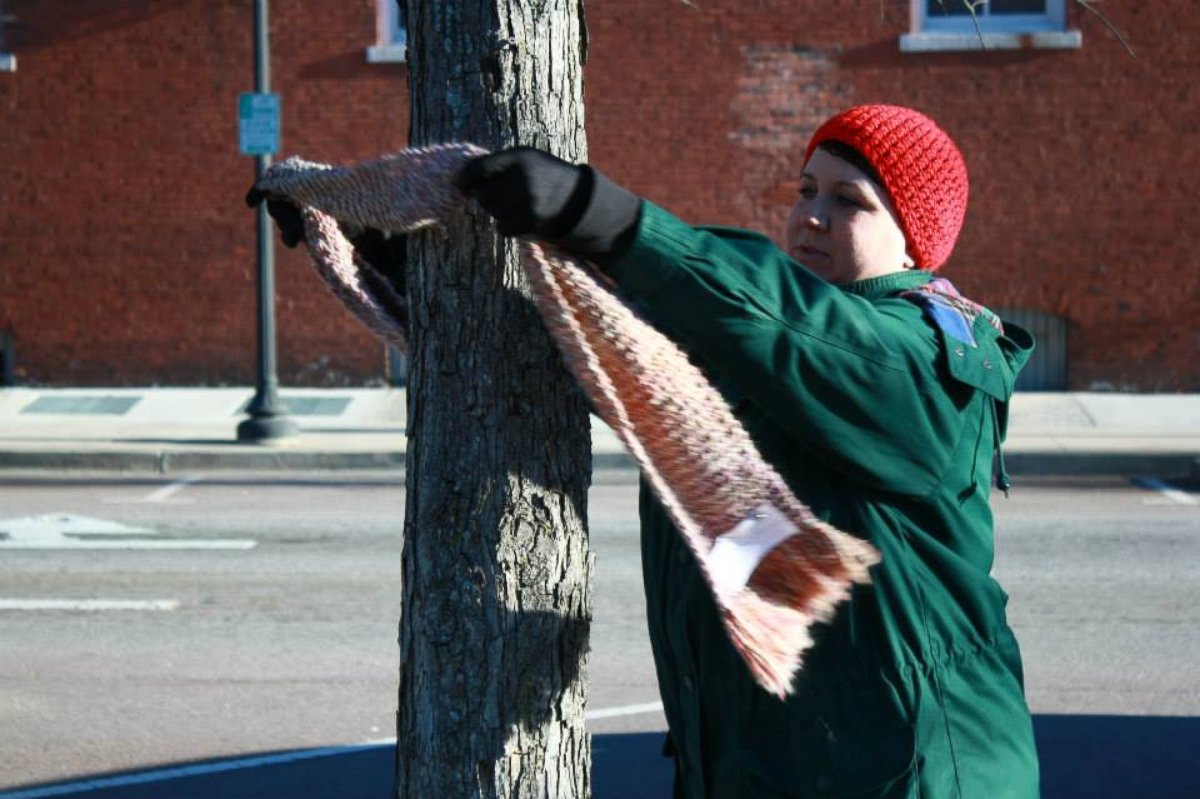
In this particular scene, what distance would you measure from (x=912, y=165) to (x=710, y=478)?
0.57m

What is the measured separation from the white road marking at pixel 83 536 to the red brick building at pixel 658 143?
573cm

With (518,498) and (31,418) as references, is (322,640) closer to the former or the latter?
(518,498)

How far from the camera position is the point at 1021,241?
15.9m

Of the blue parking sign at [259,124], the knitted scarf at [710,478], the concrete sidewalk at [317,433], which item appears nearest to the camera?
the knitted scarf at [710,478]

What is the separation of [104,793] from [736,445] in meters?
4.06

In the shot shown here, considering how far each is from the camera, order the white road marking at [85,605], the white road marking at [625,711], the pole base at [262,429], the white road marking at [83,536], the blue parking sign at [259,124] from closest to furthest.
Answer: the white road marking at [625,711] < the white road marking at [85,605] < the white road marking at [83,536] < the blue parking sign at [259,124] < the pole base at [262,429]

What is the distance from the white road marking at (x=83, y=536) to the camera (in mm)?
9797

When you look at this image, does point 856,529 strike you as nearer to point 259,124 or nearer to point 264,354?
point 259,124

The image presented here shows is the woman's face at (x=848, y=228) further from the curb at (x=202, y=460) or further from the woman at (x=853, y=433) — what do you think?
the curb at (x=202, y=460)

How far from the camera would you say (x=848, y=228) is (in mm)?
2262

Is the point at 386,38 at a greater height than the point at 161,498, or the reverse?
the point at 386,38

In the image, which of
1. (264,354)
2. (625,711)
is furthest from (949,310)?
(264,354)

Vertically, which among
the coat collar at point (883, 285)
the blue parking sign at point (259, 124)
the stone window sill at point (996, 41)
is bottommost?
the coat collar at point (883, 285)

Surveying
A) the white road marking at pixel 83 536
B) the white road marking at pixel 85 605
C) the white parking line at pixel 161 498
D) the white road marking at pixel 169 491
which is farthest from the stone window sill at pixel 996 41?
the white road marking at pixel 85 605
